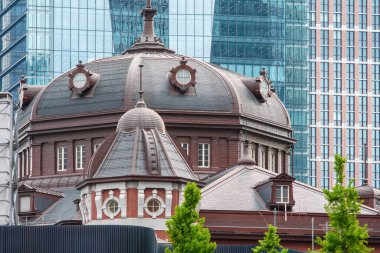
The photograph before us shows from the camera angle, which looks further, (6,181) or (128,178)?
(128,178)

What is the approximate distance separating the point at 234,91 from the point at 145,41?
1157 cm

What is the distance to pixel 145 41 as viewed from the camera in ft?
568

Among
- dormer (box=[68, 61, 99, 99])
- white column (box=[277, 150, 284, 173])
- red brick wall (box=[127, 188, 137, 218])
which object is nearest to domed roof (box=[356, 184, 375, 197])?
white column (box=[277, 150, 284, 173])

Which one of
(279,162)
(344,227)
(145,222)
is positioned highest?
(279,162)

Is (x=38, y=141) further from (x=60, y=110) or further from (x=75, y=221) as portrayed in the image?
(x=75, y=221)

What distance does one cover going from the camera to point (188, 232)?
354ft

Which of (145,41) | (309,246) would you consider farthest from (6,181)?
(145,41)

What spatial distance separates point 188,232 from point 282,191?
147ft

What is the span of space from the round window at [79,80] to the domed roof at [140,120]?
14.5 meters

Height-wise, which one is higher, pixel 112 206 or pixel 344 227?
pixel 112 206

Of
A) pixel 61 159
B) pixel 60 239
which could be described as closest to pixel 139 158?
pixel 61 159

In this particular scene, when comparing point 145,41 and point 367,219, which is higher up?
point 145,41

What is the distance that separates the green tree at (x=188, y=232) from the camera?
106 metres

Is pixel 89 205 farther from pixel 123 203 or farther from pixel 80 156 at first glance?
pixel 80 156
